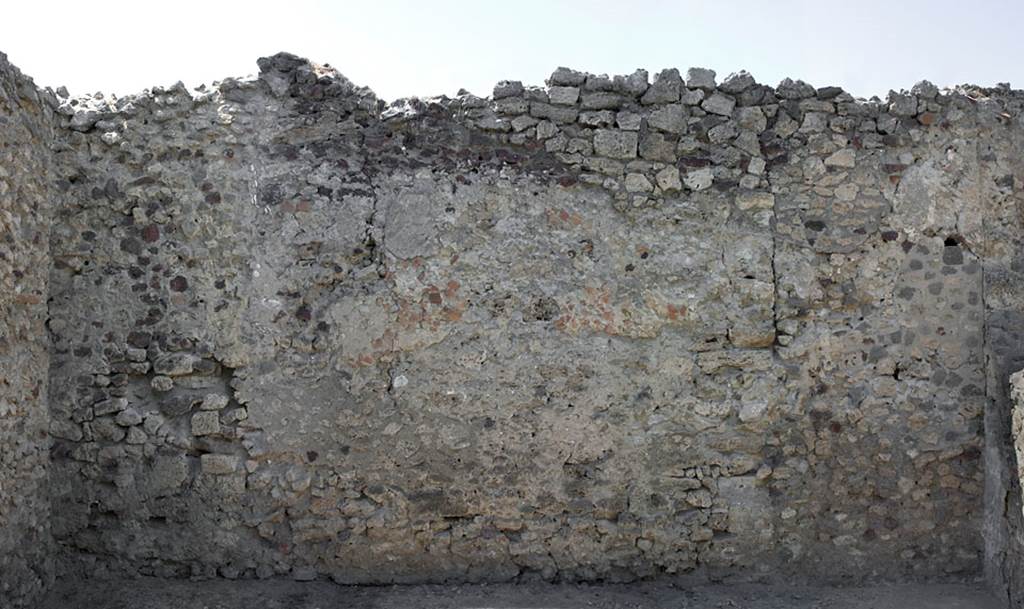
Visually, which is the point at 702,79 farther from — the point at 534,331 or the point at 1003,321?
the point at 1003,321

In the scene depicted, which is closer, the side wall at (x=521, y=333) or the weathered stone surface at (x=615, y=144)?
the side wall at (x=521, y=333)

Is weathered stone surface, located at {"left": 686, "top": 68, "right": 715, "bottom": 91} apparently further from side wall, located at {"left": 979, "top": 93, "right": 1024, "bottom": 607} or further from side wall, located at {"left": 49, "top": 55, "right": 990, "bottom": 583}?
side wall, located at {"left": 979, "top": 93, "right": 1024, "bottom": 607}

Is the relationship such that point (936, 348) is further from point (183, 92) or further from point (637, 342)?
point (183, 92)

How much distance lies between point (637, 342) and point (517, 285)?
0.71 metres

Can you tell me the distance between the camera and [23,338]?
14.6ft

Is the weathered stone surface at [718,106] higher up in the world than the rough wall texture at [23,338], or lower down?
higher up

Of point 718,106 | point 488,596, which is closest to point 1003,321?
point 718,106

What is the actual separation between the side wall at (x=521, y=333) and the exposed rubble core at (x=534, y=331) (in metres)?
0.02

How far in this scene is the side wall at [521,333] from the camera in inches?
186

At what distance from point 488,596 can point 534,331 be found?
4.53 feet

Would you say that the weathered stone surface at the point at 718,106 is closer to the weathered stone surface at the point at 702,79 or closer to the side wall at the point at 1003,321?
the weathered stone surface at the point at 702,79

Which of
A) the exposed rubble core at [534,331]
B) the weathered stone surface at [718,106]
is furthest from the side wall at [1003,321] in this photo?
the weathered stone surface at [718,106]

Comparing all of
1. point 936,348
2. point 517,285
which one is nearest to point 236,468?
point 517,285

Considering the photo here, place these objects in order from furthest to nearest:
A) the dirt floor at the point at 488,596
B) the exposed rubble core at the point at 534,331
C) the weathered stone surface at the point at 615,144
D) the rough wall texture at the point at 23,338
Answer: the weathered stone surface at the point at 615,144
the exposed rubble core at the point at 534,331
the dirt floor at the point at 488,596
the rough wall texture at the point at 23,338
